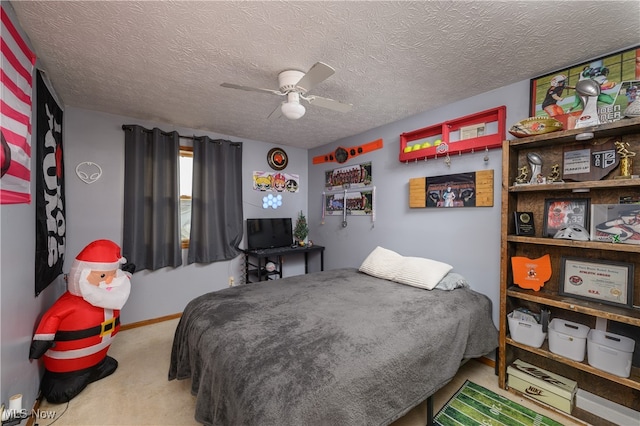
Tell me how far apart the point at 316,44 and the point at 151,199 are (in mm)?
2637

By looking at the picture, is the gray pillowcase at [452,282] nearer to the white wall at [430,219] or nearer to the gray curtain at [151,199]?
the white wall at [430,219]

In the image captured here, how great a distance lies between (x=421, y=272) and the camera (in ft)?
8.00

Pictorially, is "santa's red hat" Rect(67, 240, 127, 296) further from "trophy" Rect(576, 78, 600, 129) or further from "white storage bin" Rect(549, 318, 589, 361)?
"trophy" Rect(576, 78, 600, 129)

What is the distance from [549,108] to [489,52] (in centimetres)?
73

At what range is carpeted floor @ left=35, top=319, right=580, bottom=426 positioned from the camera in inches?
67.5

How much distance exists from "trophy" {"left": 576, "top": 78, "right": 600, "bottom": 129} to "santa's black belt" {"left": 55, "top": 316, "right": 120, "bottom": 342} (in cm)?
369

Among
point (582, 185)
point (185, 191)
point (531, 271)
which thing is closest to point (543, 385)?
point (531, 271)

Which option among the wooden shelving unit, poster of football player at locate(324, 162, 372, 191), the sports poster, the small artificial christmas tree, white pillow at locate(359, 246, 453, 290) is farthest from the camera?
the small artificial christmas tree

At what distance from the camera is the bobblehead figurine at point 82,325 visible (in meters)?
1.83

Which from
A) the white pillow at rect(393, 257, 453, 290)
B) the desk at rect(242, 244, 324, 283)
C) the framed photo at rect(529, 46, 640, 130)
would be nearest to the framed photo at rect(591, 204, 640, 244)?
the framed photo at rect(529, 46, 640, 130)

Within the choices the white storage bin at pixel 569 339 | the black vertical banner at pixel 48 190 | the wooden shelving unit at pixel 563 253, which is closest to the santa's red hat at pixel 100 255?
the black vertical banner at pixel 48 190

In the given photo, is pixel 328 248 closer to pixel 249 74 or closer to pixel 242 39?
pixel 249 74

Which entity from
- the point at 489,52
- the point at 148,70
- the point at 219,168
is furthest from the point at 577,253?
the point at 219,168

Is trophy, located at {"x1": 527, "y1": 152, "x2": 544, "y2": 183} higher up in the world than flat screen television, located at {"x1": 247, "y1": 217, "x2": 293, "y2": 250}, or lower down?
higher up
